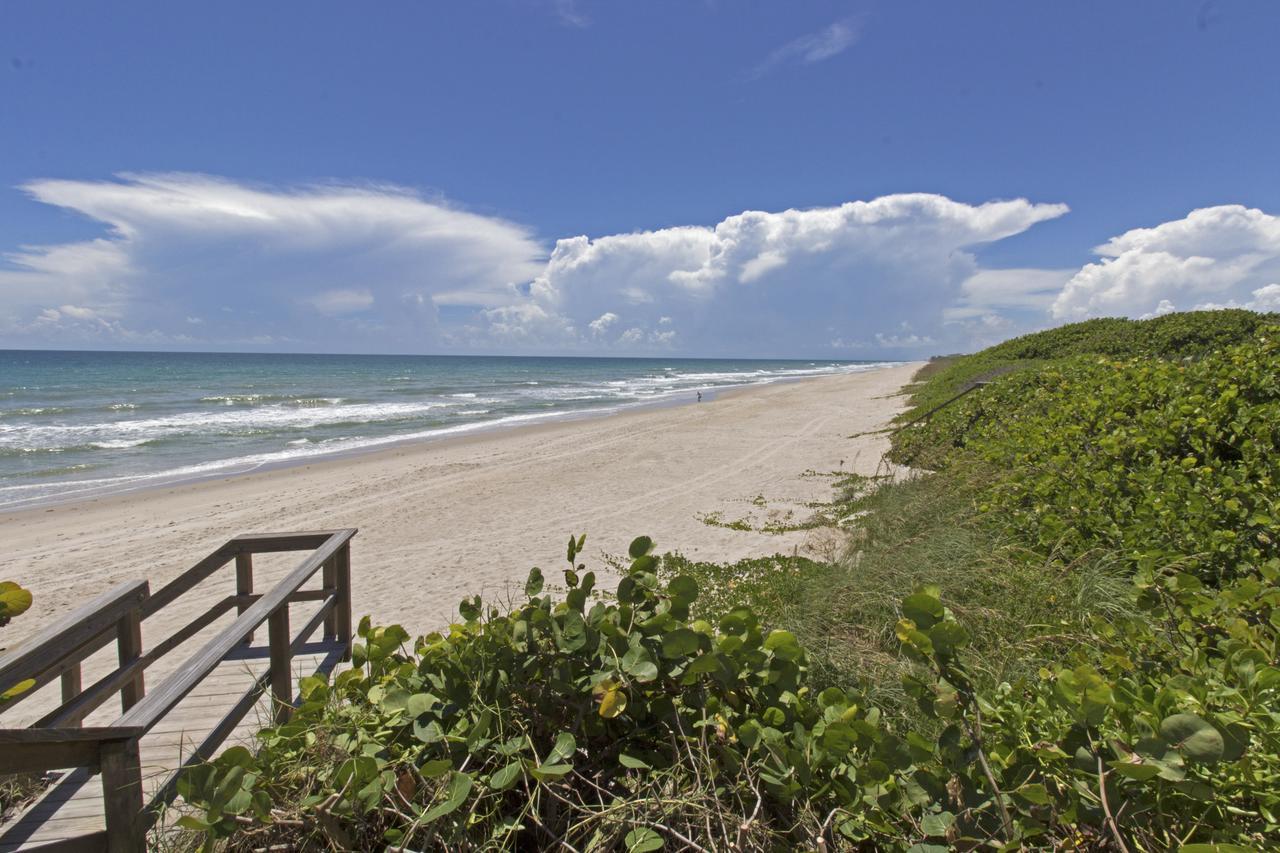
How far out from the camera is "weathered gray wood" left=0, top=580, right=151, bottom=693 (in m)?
2.34

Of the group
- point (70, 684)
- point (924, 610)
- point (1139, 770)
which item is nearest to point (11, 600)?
point (924, 610)

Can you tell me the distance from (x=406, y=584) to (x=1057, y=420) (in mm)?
7087

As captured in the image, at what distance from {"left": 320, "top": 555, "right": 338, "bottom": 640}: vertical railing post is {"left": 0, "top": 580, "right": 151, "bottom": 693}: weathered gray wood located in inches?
46.8

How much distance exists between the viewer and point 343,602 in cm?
475

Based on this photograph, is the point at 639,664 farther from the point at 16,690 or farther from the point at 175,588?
the point at 175,588

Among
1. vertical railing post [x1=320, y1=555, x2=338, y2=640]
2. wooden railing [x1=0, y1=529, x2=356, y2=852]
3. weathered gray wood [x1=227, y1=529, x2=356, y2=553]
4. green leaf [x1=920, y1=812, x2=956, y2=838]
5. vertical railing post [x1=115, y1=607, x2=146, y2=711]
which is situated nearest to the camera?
green leaf [x1=920, y1=812, x2=956, y2=838]

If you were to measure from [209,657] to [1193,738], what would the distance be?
128 inches

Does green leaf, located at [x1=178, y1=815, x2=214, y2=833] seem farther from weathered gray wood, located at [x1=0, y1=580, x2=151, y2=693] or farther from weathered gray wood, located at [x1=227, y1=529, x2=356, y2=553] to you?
weathered gray wood, located at [x1=227, y1=529, x2=356, y2=553]

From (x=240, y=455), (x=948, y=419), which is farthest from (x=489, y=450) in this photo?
(x=948, y=419)

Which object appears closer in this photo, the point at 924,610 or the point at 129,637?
the point at 924,610

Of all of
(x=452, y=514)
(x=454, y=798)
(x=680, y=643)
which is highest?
(x=680, y=643)

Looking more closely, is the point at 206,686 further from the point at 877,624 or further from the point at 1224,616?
the point at 1224,616

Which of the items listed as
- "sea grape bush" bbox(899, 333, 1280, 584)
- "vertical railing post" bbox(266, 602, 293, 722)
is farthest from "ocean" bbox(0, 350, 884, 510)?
"sea grape bush" bbox(899, 333, 1280, 584)

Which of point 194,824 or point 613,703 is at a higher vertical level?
point 613,703
